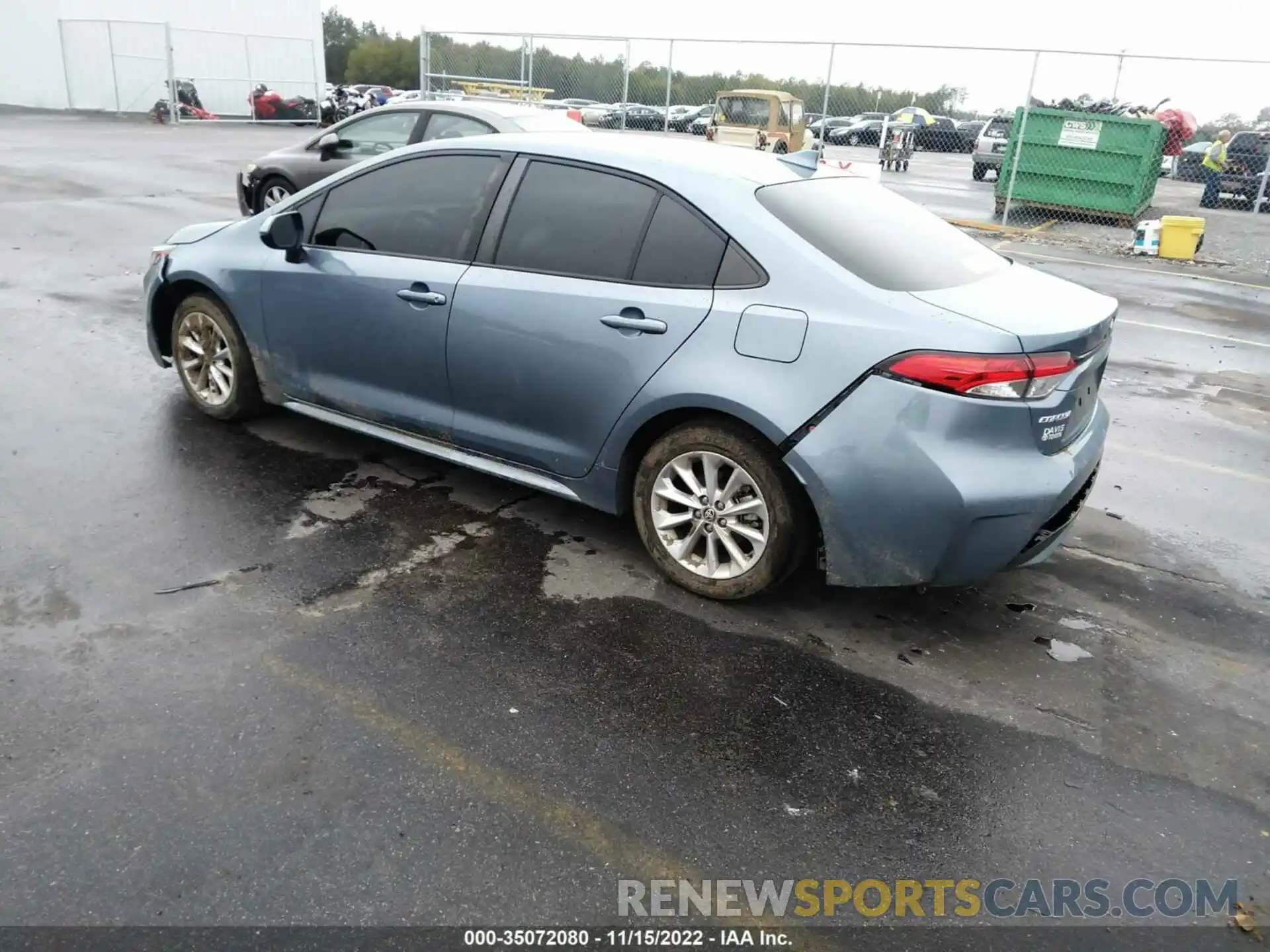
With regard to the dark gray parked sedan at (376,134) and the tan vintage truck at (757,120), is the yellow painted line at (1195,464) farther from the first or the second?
the tan vintage truck at (757,120)

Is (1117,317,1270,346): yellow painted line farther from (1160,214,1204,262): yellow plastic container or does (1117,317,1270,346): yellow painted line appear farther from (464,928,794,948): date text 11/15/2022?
(464,928,794,948): date text 11/15/2022

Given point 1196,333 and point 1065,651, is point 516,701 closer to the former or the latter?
point 1065,651

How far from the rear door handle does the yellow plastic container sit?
45.0ft

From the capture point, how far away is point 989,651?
3.70m

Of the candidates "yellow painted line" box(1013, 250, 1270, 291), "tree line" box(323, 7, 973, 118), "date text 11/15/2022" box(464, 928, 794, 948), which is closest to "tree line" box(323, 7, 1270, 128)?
"tree line" box(323, 7, 973, 118)

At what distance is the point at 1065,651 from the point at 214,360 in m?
4.44

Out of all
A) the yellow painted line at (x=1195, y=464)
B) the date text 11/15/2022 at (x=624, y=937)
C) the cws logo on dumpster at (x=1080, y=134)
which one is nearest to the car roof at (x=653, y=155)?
the date text 11/15/2022 at (x=624, y=937)

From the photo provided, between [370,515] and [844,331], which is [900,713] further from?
[370,515]

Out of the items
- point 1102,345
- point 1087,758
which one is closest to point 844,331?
point 1102,345

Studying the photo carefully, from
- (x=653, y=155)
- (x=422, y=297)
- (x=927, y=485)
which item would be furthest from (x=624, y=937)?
(x=653, y=155)

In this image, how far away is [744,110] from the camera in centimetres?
2150

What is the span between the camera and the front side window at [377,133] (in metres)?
10.1

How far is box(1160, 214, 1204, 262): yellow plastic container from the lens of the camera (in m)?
14.4

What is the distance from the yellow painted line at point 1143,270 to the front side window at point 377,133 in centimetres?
886
